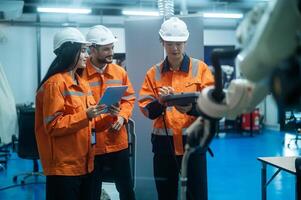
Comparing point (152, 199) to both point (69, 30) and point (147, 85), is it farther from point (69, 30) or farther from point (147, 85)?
point (69, 30)

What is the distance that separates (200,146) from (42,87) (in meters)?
1.04

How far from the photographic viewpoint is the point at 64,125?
1.76m

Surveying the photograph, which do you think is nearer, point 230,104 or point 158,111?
point 230,104

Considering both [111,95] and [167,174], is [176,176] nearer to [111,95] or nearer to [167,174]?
[167,174]

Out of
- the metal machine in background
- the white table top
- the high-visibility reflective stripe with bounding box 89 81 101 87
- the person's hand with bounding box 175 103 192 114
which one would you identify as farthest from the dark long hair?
the white table top

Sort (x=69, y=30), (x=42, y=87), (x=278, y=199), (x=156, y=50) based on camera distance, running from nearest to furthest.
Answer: (x=42, y=87) < (x=69, y=30) < (x=156, y=50) < (x=278, y=199)

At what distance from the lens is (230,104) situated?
37.2 inches

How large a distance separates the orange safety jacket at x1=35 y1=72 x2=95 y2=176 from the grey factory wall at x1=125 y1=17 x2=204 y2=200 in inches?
45.5

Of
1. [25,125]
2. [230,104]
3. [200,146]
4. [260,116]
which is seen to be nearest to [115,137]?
[200,146]

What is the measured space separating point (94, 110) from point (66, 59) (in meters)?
0.30

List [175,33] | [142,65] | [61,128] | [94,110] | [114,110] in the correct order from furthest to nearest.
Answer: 1. [142,65]
2. [114,110]
3. [175,33]
4. [94,110]
5. [61,128]

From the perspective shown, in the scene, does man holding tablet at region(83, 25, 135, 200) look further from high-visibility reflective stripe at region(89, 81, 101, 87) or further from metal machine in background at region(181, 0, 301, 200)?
metal machine in background at region(181, 0, 301, 200)

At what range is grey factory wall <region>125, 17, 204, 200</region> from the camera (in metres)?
2.95

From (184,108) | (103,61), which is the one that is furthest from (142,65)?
→ (184,108)
